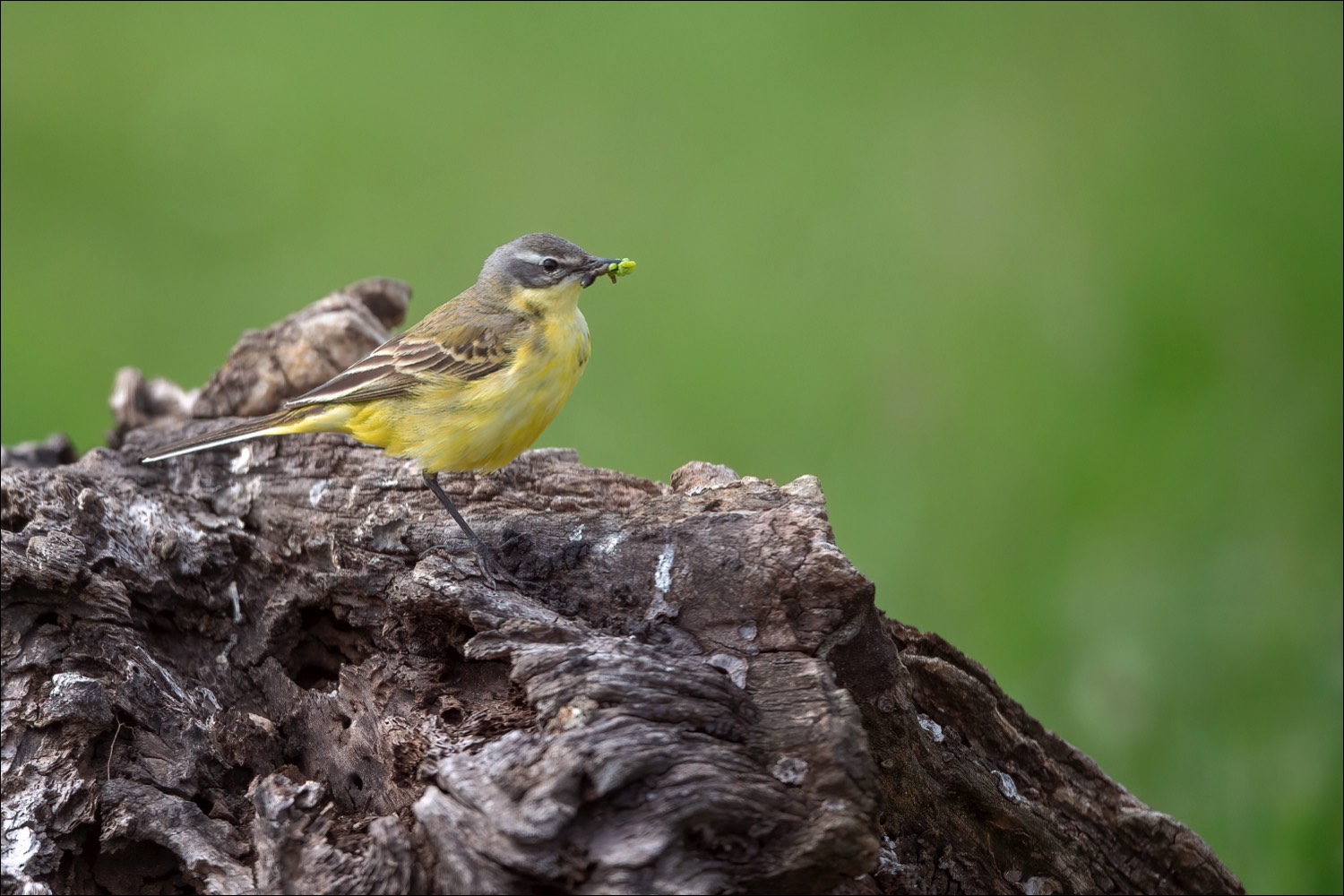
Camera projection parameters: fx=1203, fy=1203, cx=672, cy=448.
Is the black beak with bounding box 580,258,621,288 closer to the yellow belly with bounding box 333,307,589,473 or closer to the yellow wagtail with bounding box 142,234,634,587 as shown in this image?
the yellow wagtail with bounding box 142,234,634,587

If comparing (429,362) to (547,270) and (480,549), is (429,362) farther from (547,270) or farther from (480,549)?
(480,549)

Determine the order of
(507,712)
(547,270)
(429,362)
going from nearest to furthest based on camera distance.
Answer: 1. (507,712)
2. (429,362)
3. (547,270)

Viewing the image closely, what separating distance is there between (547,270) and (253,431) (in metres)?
1.56

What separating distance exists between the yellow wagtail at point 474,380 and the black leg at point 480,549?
0.04ft

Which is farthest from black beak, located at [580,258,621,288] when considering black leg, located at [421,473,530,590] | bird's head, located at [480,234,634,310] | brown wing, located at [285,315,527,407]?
black leg, located at [421,473,530,590]

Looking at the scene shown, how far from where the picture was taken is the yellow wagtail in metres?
5.24

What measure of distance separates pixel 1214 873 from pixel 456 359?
383 cm

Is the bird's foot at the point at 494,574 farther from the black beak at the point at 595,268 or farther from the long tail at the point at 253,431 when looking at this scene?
the black beak at the point at 595,268

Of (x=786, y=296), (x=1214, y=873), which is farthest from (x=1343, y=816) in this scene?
(x=786, y=296)

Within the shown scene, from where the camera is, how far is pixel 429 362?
219 inches

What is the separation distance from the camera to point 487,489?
564 cm

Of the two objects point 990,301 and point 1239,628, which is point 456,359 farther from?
point 990,301

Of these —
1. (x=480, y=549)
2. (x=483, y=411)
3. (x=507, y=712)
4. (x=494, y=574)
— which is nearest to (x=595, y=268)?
(x=483, y=411)

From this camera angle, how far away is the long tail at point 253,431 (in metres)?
5.45
